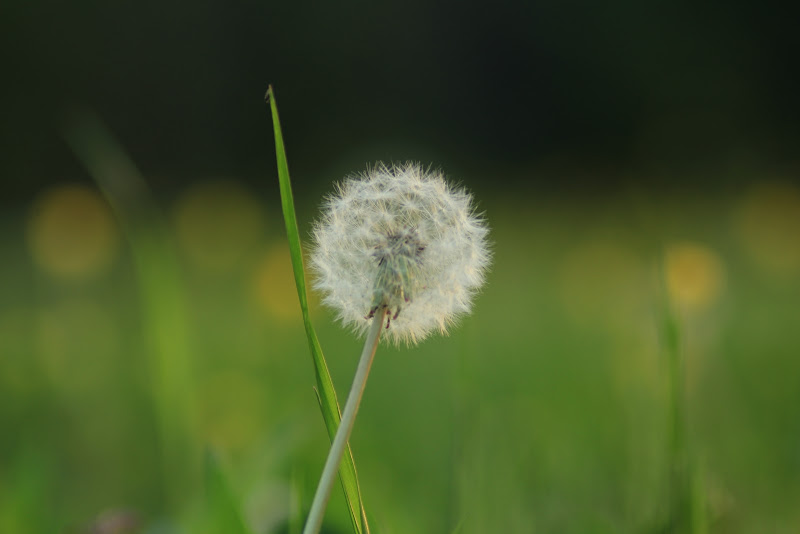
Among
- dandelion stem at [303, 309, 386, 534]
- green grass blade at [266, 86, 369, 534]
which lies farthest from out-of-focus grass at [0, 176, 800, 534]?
dandelion stem at [303, 309, 386, 534]

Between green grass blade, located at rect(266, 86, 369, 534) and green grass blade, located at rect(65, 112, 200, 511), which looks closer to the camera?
green grass blade, located at rect(266, 86, 369, 534)

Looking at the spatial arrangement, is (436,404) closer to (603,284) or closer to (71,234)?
(603,284)

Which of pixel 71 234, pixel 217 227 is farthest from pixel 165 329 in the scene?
pixel 217 227

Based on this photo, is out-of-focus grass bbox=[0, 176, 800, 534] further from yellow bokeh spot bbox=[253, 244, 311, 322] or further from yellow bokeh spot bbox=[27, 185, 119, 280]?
yellow bokeh spot bbox=[27, 185, 119, 280]

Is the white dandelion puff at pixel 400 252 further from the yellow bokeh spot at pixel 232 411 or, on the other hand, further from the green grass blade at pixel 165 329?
the yellow bokeh spot at pixel 232 411

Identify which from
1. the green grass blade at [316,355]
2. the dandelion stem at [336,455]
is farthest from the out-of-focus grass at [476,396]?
the dandelion stem at [336,455]

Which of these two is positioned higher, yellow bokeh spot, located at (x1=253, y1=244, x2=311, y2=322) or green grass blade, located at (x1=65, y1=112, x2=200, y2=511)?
yellow bokeh spot, located at (x1=253, y1=244, x2=311, y2=322)
